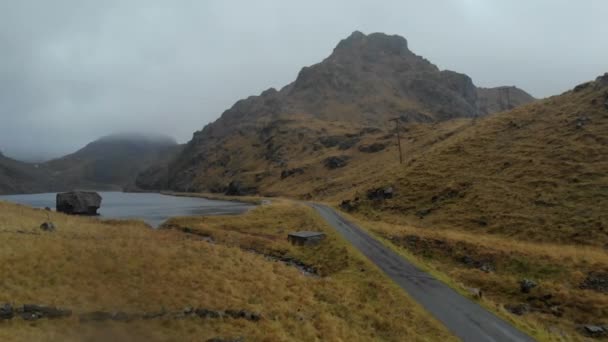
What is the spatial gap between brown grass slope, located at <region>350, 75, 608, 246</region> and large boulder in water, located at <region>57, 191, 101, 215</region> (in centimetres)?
6684

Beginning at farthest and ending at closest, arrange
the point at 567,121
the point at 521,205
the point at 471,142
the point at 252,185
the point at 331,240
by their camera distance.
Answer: the point at 252,185, the point at 471,142, the point at 567,121, the point at 521,205, the point at 331,240

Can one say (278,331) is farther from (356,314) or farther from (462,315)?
(462,315)

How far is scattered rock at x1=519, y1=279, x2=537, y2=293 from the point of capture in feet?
105

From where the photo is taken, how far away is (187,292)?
850 inches

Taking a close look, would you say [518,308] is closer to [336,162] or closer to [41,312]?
[41,312]

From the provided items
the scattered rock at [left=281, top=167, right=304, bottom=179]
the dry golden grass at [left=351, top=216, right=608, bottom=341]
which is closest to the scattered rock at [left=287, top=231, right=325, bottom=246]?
the dry golden grass at [left=351, top=216, right=608, bottom=341]

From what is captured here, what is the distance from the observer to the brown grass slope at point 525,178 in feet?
157

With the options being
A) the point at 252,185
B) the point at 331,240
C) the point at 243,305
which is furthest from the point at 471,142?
the point at 252,185

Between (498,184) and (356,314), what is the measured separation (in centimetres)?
4571

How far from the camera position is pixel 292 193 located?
14275 cm

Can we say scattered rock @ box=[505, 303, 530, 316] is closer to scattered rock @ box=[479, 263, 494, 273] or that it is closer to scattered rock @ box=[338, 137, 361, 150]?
scattered rock @ box=[479, 263, 494, 273]

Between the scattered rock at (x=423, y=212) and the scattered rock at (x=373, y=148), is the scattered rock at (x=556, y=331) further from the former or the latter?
the scattered rock at (x=373, y=148)

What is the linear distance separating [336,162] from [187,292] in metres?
141

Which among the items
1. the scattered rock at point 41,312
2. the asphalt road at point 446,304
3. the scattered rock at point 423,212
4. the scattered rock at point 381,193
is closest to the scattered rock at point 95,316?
the scattered rock at point 41,312
